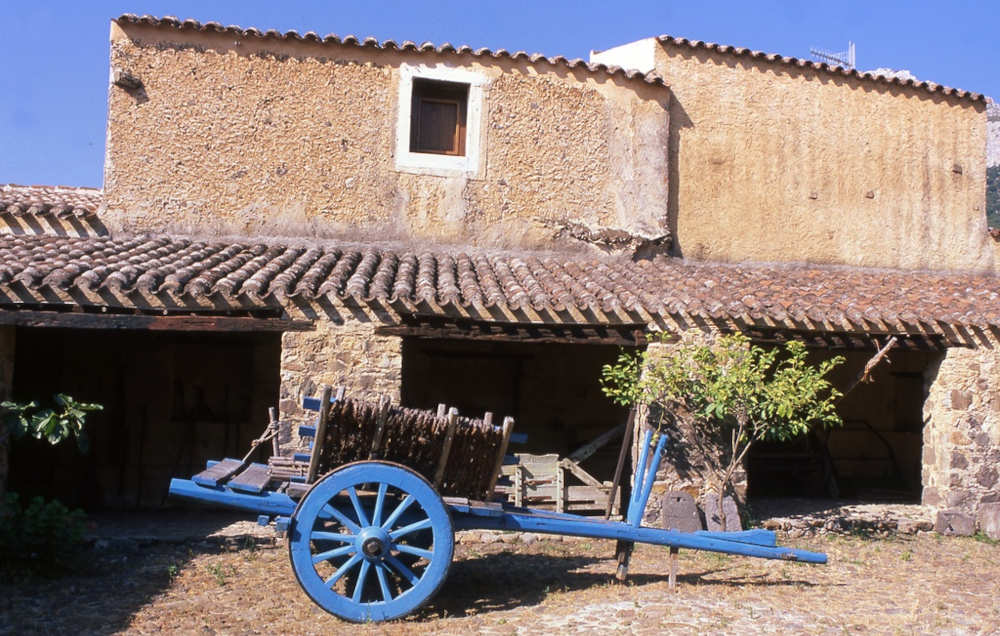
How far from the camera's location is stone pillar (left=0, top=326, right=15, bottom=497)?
721 cm

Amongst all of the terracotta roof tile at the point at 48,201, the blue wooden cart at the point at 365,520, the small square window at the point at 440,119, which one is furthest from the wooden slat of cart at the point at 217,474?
the small square window at the point at 440,119

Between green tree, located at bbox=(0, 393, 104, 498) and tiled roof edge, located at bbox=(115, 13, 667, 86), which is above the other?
tiled roof edge, located at bbox=(115, 13, 667, 86)

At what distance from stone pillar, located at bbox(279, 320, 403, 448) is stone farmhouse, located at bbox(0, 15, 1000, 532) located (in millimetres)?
26

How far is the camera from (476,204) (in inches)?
399

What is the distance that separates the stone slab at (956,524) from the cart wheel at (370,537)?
5941mm

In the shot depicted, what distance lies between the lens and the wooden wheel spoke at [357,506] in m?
5.02

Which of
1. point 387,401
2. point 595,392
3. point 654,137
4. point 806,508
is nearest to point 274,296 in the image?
point 387,401

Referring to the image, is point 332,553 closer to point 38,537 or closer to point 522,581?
point 522,581

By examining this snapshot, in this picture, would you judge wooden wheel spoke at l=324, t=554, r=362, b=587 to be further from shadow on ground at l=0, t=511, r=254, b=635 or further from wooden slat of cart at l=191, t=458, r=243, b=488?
shadow on ground at l=0, t=511, r=254, b=635

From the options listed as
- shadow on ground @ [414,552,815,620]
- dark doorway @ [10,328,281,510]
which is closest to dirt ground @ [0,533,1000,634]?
shadow on ground @ [414,552,815,620]

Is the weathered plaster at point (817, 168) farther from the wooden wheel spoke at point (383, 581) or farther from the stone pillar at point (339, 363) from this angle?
the wooden wheel spoke at point (383, 581)

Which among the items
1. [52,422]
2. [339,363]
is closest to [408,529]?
[339,363]

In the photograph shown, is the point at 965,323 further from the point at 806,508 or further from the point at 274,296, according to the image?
the point at 274,296

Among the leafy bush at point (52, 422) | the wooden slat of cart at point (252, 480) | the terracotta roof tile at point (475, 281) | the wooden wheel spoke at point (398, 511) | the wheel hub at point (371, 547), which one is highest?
the terracotta roof tile at point (475, 281)
